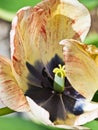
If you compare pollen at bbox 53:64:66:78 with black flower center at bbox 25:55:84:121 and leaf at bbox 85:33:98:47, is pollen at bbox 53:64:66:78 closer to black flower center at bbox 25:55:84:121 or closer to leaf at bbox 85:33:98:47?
black flower center at bbox 25:55:84:121

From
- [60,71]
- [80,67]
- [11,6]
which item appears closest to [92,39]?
[11,6]

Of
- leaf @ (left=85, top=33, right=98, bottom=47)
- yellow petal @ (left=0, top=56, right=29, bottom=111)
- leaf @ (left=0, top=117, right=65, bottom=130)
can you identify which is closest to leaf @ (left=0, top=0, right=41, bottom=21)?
leaf @ (left=85, top=33, right=98, bottom=47)

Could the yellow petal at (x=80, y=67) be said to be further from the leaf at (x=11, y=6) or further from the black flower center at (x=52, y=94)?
the leaf at (x=11, y=6)

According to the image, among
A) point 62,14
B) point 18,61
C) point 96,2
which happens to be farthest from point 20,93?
point 96,2

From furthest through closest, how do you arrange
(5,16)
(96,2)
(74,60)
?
(5,16), (96,2), (74,60)

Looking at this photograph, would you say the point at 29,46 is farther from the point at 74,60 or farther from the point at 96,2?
the point at 96,2
